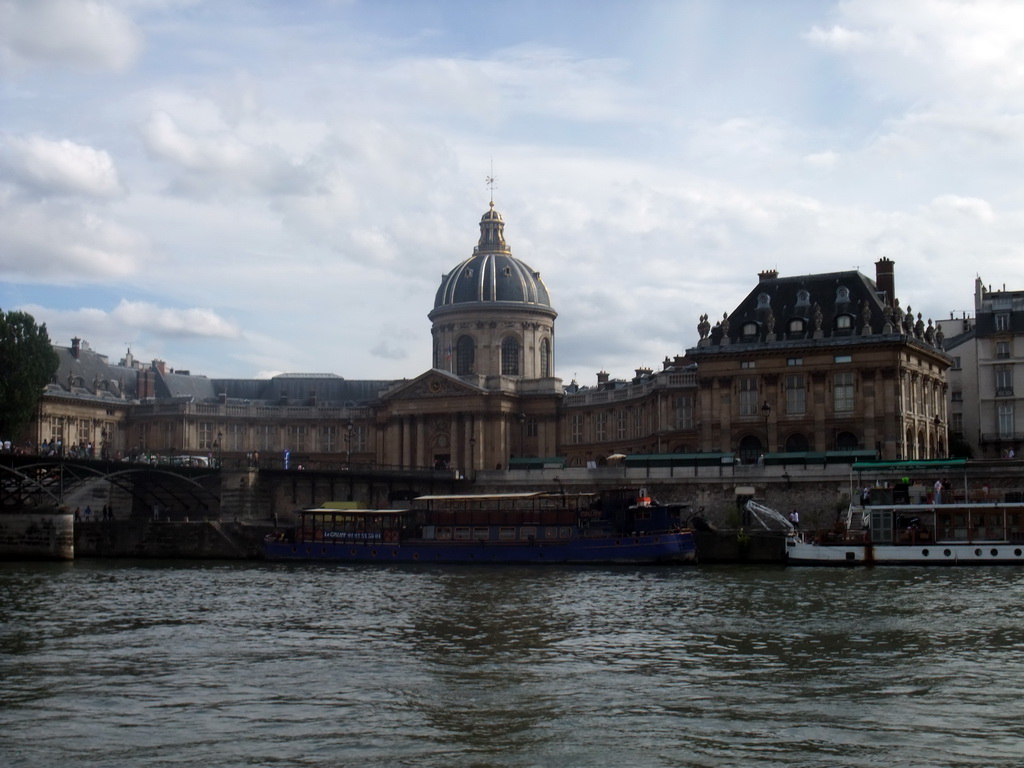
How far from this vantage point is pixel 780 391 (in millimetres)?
94312

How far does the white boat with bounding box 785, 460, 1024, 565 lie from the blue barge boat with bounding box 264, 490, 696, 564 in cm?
669

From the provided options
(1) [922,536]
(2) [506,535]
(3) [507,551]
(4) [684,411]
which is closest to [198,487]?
(2) [506,535]

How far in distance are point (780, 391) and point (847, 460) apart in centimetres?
1064

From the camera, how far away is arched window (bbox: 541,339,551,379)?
136125 millimetres

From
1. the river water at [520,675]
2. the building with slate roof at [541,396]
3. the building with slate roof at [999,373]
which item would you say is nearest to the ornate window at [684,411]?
the building with slate roof at [541,396]

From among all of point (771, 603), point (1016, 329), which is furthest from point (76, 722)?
point (1016, 329)

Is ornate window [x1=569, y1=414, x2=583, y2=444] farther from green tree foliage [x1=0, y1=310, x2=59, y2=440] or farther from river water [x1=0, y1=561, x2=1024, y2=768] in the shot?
river water [x1=0, y1=561, x2=1024, y2=768]

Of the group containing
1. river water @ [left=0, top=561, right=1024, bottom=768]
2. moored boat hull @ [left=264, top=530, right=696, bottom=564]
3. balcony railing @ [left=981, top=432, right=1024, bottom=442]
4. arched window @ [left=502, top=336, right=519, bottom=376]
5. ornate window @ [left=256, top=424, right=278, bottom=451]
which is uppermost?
arched window @ [left=502, top=336, right=519, bottom=376]

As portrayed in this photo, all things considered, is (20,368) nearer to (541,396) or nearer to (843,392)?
(541,396)

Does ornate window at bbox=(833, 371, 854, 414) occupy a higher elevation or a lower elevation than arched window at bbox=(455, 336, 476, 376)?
lower

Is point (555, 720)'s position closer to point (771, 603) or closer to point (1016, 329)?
point (771, 603)

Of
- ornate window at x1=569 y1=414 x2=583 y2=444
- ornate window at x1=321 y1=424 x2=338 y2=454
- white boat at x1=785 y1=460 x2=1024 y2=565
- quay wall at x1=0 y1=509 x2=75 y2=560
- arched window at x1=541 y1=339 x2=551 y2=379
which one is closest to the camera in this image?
white boat at x1=785 y1=460 x2=1024 y2=565

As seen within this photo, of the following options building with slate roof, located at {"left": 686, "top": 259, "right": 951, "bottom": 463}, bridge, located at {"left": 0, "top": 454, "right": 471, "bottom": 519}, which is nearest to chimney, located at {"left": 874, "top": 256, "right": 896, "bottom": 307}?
building with slate roof, located at {"left": 686, "top": 259, "right": 951, "bottom": 463}

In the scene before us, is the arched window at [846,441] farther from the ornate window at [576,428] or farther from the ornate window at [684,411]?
the ornate window at [576,428]
